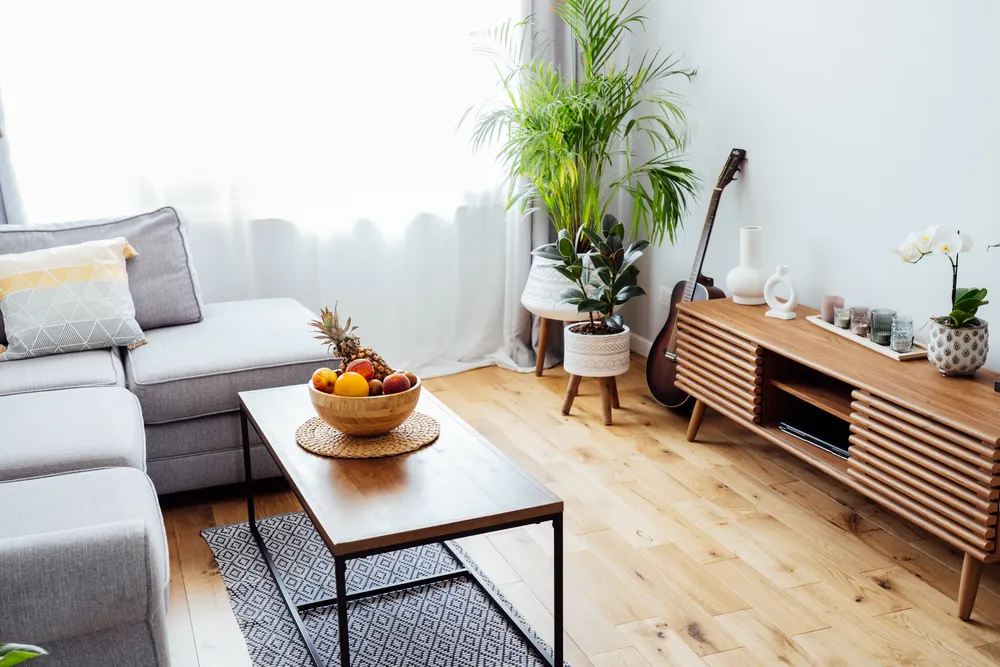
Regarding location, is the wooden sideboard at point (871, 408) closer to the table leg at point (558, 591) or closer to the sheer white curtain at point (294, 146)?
the table leg at point (558, 591)

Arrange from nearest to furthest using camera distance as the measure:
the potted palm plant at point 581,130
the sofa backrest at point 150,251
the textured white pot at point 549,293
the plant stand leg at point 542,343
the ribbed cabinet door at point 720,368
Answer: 1. the ribbed cabinet door at point 720,368
2. the sofa backrest at point 150,251
3. the potted palm plant at point 581,130
4. the textured white pot at point 549,293
5. the plant stand leg at point 542,343

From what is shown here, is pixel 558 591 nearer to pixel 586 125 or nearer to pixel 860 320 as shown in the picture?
pixel 860 320

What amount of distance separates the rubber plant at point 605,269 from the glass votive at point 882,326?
84 cm

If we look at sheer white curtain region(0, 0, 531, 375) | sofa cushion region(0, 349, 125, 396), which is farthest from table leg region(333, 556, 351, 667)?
sheer white curtain region(0, 0, 531, 375)

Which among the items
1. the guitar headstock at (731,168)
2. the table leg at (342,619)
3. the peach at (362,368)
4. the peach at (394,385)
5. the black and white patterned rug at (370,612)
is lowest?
the black and white patterned rug at (370,612)

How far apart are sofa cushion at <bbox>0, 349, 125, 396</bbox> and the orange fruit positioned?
98cm

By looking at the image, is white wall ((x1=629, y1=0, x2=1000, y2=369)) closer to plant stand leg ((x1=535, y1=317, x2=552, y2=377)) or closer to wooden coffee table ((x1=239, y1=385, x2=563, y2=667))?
plant stand leg ((x1=535, y1=317, x2=552, y2=377))

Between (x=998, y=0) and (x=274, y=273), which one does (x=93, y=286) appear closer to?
(x=274, y=273)

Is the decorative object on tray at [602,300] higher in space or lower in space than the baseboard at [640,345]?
higher

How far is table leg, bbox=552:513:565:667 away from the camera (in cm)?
198

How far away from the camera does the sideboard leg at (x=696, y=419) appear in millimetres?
3396

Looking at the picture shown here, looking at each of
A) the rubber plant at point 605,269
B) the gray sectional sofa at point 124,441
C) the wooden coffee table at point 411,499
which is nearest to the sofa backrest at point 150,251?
the gray sectional sofa at point 124,441

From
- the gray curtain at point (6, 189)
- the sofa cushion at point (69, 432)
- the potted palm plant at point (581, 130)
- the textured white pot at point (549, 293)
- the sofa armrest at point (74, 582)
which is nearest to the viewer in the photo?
the sofa armrest at point (74, 582)

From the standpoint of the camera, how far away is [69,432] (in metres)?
2.42
